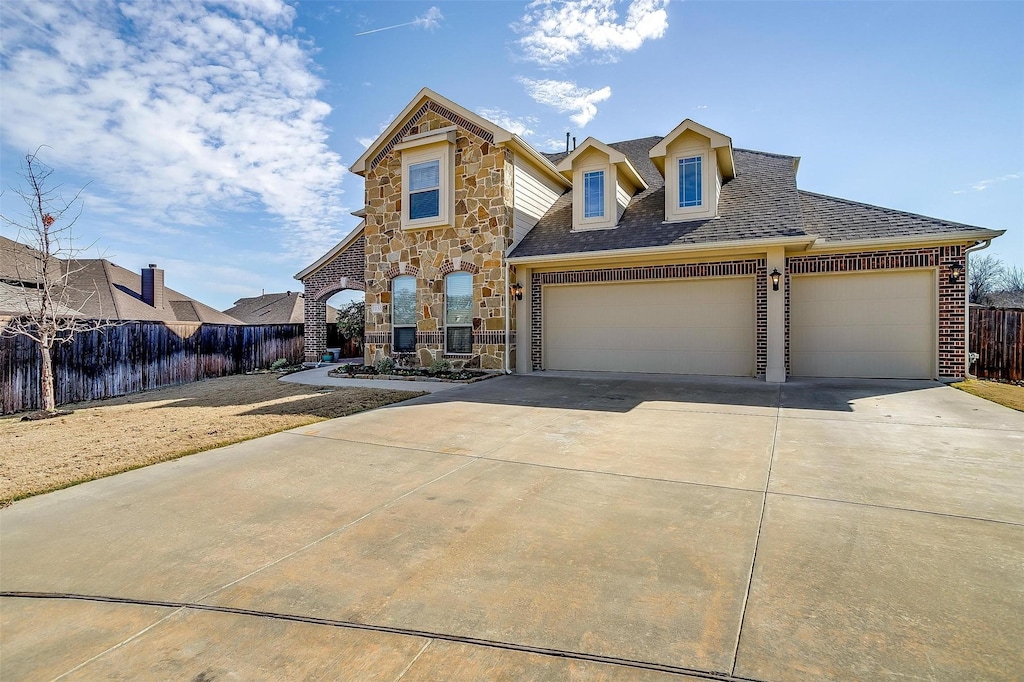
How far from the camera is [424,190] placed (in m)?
12.4

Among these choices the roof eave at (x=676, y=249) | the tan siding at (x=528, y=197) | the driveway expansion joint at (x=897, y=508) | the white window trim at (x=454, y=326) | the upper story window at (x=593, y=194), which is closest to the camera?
the driveway expansion joint at (x=897, y=508)

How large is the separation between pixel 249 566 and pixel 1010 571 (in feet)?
13.6

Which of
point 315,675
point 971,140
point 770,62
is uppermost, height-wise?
point 770,62

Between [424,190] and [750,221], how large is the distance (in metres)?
7.77

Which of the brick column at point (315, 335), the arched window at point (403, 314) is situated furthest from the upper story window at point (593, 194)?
the brick column at point (315, 335)

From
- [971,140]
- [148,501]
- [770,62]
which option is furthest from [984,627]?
[971,140]

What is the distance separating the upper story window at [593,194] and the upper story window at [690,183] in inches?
72.0

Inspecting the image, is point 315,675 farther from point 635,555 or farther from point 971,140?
point 971,140

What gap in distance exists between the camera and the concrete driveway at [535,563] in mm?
1972

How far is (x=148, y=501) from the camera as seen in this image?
3801 millimetres

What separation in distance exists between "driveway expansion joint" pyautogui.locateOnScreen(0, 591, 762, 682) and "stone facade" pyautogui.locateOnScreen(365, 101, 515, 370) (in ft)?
30.6

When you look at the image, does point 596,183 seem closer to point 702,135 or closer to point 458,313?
point 702,135

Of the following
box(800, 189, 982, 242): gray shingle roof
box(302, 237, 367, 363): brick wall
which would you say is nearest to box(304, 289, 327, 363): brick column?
box(302, 237, 367, 363): brick wall

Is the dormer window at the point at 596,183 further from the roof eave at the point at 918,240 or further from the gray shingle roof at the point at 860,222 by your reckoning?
the roof eave at the point at 918,240
